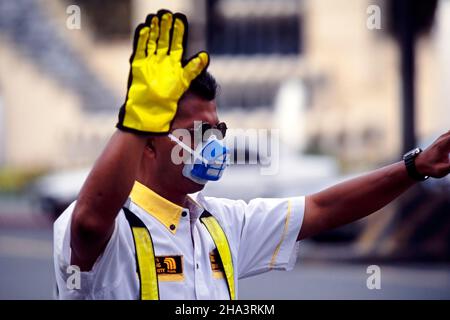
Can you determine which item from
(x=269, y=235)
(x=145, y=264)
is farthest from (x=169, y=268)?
(x=269, y=235)

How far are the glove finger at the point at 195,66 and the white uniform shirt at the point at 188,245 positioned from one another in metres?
0.42

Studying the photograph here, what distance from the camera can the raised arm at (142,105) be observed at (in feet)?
6.26

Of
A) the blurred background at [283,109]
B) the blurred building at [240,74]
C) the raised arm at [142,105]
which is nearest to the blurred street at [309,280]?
the blurred background at [283,109]

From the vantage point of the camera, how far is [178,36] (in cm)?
194

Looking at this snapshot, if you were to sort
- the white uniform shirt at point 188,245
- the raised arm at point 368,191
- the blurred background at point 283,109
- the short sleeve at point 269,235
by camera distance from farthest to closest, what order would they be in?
the blurred background at point 283,109 → the short sleeve at point 269,235 → the raised arm at point 368,191 → the white uniform shirt at point 188,245

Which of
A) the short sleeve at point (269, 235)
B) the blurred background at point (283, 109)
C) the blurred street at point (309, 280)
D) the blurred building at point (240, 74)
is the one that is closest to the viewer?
the short sleeve at point (269, 235)

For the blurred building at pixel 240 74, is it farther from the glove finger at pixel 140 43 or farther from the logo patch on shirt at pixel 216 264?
the glove finger at pixel 140 43

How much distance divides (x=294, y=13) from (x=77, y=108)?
9095mm

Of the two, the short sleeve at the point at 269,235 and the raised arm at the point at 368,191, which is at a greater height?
the raised arm at the point at 368,191

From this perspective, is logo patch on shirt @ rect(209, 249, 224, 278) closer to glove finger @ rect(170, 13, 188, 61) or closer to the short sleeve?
the short sleeve

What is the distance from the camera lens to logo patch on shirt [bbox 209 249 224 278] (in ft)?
7.62
